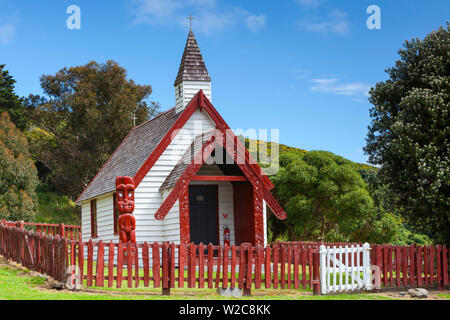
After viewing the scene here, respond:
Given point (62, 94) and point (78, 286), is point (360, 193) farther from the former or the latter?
point (62, 94)

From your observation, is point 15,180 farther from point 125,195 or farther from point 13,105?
point 125,195

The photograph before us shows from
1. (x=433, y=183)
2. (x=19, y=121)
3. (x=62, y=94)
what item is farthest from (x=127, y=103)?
(x=433, y=183)

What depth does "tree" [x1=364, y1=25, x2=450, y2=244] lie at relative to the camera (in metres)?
19.4

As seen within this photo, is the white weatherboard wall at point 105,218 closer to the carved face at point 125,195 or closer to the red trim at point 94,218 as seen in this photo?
the red trim at point 94,218

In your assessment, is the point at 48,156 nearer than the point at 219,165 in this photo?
No

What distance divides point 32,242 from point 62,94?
40.1 metres

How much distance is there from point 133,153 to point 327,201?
41.6ft

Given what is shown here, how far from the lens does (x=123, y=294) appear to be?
575 inches

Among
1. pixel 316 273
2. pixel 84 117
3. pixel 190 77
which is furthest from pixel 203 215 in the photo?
pixel 84 117

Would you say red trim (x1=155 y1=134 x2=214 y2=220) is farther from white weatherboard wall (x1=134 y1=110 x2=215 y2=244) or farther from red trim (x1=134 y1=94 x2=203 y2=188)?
red trim (x1=134 y1=94 x2=203 y2=188)

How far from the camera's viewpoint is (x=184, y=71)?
24594 mm

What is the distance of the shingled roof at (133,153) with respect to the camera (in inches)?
933

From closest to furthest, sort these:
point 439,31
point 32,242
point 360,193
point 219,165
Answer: point 32,242 < point 439,31 < point 219,165 < point 360,193

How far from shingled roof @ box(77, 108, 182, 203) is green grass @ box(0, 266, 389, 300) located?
7561 millimetres
